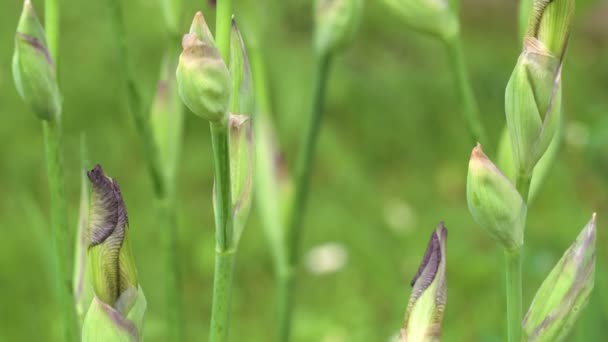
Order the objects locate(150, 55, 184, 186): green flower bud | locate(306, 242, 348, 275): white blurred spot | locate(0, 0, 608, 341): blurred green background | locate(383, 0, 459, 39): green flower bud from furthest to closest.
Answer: locate(306, 242, 348, 275): white blurred spot
locate(0, 0, 608, 341): blurred green background
locate(150, 55, 184, 186): green flower bud
locate(383, 0, 459, 39): green flower bud

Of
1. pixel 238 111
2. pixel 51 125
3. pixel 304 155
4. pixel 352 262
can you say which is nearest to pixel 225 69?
pixel 238 111

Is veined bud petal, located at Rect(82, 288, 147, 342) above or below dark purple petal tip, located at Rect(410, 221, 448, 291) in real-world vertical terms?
below

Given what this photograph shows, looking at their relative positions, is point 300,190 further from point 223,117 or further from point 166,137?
point 223,117

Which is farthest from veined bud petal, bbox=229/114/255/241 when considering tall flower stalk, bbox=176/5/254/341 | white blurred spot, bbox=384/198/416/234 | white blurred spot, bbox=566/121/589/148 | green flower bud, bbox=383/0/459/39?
white blurred spot, bbox=384/198/416/234

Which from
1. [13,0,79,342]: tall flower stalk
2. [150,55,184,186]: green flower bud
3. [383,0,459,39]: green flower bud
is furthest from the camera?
[150,55,184,186]: green flower bud

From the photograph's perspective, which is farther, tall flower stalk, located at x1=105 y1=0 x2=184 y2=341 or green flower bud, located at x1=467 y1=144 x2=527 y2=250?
tall flower stalk, located at x1=105 y1=0 x2=184 y2=341

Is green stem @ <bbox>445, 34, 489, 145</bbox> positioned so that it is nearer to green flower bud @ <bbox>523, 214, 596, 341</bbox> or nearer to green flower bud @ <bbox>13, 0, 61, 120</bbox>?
green flower bud @ <bbox>523, 214, 596, 341</bbox>

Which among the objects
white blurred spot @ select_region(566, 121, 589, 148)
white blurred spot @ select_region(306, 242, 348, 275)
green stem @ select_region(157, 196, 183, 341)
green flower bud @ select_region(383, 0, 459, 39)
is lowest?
white blurred spot @ select_region(306, 242, 348, 275)
